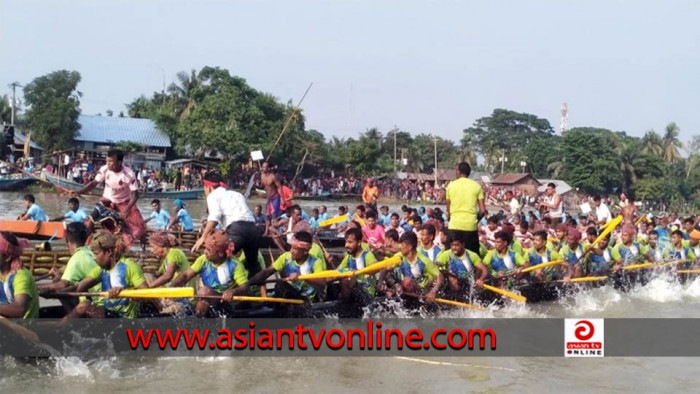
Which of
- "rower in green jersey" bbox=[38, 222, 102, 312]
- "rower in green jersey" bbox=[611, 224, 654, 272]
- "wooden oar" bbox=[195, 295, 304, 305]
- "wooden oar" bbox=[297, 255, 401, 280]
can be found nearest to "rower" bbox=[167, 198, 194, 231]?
"wooden oar" bbox=[297, 255, 401, 280]

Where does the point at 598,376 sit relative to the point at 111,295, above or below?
below

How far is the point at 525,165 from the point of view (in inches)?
2217

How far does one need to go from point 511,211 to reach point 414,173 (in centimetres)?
3468

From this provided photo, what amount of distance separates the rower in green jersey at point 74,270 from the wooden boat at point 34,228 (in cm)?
525

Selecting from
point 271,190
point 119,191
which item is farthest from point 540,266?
point 119,191

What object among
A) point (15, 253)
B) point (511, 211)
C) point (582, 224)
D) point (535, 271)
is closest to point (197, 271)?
Result: point (15, 253)

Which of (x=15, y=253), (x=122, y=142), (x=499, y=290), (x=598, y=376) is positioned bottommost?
(x=598, y=376)

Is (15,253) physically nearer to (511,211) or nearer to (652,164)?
(511,211)

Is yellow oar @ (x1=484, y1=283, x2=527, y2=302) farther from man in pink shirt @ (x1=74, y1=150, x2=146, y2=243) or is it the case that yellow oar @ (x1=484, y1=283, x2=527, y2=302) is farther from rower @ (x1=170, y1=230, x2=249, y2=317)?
man in pink shirt @ (x1=74, y1=150, x2=146, y2=243)

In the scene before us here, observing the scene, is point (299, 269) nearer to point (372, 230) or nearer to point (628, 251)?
point (372, 230)

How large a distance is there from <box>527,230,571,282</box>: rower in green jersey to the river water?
244 cm

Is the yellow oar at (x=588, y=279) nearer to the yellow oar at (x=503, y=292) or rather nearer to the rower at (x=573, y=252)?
the rower at (x=573, y=252)

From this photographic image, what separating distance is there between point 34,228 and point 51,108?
2505 cm

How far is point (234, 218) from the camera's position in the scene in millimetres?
7562
